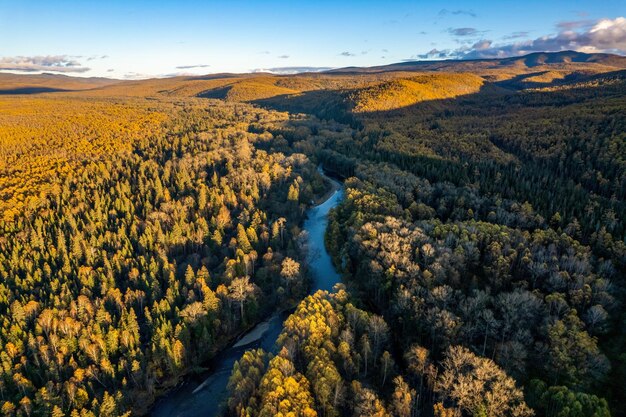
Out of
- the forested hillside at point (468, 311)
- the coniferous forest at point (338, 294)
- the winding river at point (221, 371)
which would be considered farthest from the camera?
the winding river at point (221, 371)

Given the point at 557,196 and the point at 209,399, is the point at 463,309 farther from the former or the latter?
the point at 557,196

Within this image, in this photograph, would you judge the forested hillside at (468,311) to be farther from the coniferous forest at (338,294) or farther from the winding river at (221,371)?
the winding river at (221,371)

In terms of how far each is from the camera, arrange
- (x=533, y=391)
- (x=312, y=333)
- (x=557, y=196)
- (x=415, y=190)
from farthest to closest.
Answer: (x=415, y=190), (x=557, y=196), (x=312, y=333), (x=533, y=391)

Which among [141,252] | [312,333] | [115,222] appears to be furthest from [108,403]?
[115,222]

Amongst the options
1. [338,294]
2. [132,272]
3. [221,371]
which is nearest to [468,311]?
[338,294]

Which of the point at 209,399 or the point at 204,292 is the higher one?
the point at 204,292

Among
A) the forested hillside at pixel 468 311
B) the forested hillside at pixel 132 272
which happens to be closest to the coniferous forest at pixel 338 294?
the forested hillside at pixel 468 311

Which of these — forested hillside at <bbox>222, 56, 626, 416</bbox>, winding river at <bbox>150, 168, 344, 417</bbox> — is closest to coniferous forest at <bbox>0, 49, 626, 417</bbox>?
forested hillside at <bbox>222, 56, 626, 416</bbox>

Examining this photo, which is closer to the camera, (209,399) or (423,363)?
(423,363)
